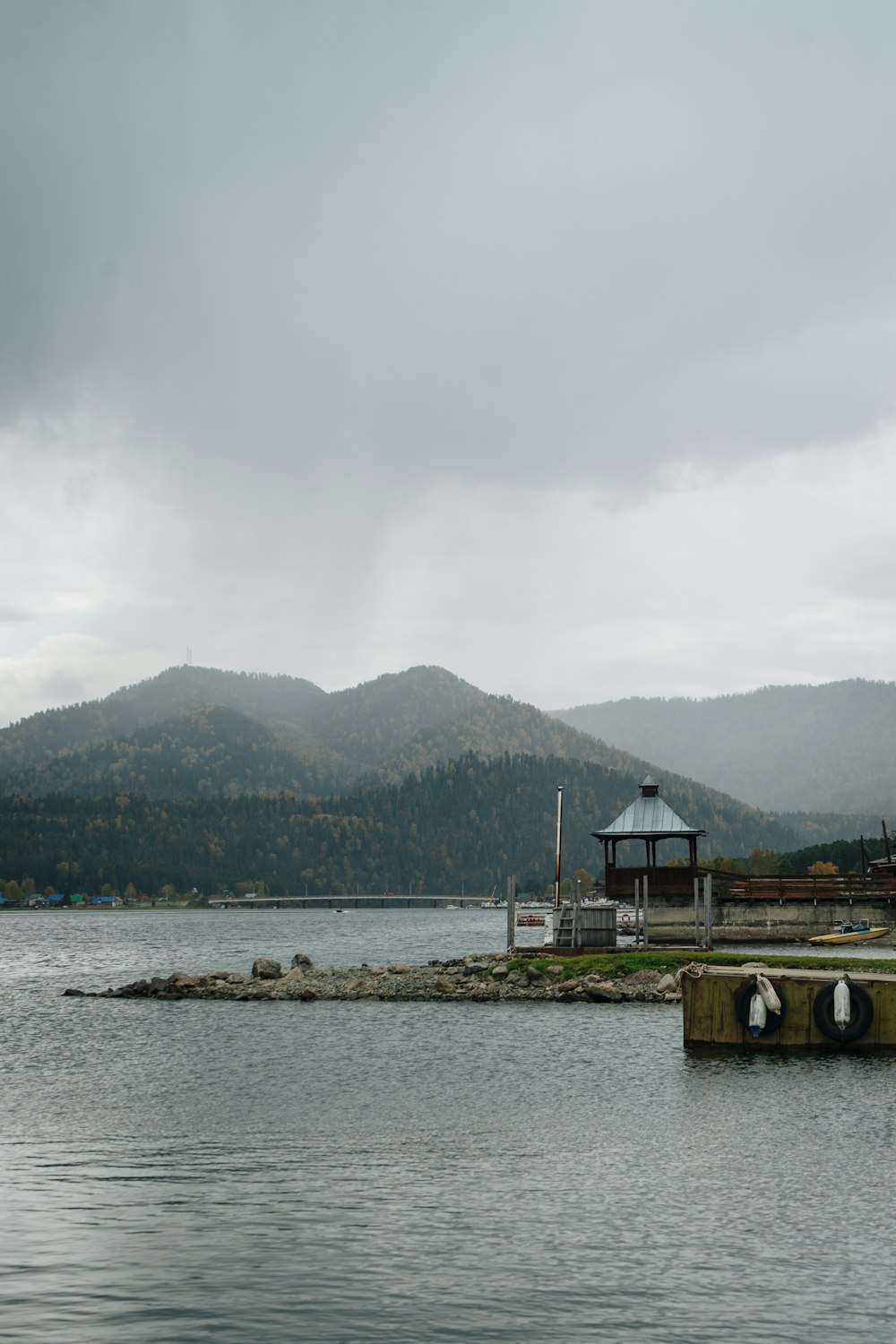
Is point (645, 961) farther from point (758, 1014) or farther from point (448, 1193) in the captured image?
point (448, 1193)

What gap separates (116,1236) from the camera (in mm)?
18500

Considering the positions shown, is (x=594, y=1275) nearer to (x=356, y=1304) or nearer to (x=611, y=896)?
(x=356, y=1304)

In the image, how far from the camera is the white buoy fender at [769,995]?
35656 millimetres

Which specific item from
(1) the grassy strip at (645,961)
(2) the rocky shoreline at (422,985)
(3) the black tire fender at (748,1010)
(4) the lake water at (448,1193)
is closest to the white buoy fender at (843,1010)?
(4) the lake water at (448,1193)

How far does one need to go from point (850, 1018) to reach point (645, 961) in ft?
71.9

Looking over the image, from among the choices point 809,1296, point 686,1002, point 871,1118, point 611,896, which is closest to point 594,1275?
point 809,1296

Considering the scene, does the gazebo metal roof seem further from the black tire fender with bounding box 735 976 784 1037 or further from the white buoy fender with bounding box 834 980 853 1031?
the white buoy fender with bounding box 834 980 853 1031

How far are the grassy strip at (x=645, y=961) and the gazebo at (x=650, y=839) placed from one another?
27.2m

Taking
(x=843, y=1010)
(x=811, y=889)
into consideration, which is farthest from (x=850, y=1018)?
(x=811, y=889)

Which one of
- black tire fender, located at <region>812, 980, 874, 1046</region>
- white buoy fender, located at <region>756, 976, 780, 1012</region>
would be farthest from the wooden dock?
white buoy fender, located at <region>756, 976, 780, 1012</region>

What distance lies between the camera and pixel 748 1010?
119ft

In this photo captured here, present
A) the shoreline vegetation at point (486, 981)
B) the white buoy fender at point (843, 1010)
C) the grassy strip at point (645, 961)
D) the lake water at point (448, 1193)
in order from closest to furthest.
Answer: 1. the lake water at point (448, 1193)
2. the white buoy fender at point (843, 1010)
3. the grassy strip at point (645, 961)
4. the shoreline vegetation at point (486, 981)

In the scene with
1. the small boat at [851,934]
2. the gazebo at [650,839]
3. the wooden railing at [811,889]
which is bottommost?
the small boat at [851,934]

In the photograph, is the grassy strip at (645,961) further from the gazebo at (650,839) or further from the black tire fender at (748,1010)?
the gazebo at (650,839)
